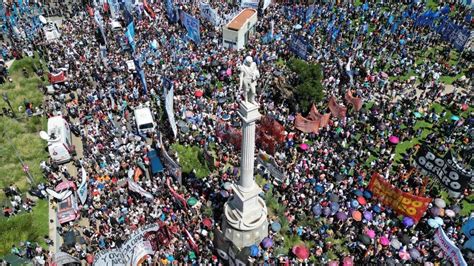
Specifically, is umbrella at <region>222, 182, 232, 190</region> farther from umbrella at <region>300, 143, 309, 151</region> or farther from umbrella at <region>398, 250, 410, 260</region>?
umbrella at <region>398, 250, 410, 260</region>

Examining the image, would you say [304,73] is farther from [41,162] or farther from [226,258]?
[41,162]

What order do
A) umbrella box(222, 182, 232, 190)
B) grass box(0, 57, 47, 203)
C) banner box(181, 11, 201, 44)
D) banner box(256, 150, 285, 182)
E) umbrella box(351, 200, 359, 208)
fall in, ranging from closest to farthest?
umbrella box(351, 200, 359, 208) → umbrella box(222, 182, 232, 190) → banner box(256, 150, 285, 182) → grass box(0, 57, 47, 203) → banner box(181, 11, 201, 44)

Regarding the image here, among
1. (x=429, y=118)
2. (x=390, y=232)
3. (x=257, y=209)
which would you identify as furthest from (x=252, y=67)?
(x=429, y=118)

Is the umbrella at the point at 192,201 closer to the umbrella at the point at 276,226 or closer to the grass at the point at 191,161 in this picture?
Answer: the grass at the point at 191,161

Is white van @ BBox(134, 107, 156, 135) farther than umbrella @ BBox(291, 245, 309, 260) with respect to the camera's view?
Yes

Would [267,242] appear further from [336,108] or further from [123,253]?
[336,108]

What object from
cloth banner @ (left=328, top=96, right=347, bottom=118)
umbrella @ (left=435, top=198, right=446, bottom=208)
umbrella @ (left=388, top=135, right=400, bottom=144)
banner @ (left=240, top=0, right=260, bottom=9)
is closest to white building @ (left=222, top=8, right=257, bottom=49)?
banner @ (left=240, top=0, right=260, bottom=9)
